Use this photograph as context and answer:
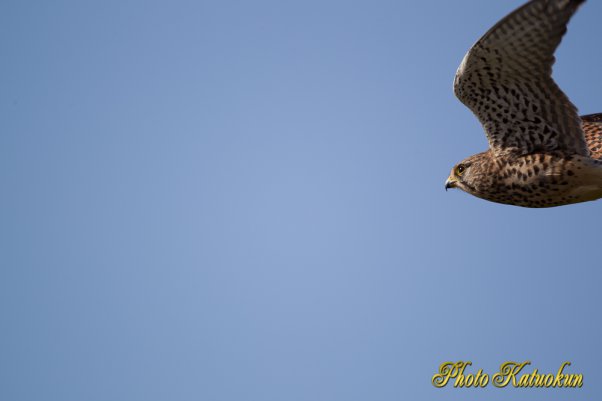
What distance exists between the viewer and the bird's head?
7223 mm

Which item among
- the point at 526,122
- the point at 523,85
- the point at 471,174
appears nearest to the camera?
the point at 523,85

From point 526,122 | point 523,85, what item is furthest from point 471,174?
point 523,85

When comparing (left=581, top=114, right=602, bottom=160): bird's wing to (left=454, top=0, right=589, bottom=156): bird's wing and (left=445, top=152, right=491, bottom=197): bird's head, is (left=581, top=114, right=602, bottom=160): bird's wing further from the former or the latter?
(left=445, top=152, right=491, bottom=197): bird's head

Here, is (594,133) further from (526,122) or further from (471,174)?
(471,174)

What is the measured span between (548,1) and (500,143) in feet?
6.12

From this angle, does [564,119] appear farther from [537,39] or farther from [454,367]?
[454,367]

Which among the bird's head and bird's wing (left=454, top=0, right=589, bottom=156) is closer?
bird's wing (left=454, top=0, right=589, bottom=156)

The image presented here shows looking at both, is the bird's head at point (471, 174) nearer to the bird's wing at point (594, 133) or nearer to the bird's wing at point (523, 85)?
the bird's wing at point (523, 85)

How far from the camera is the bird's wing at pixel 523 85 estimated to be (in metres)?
5.75

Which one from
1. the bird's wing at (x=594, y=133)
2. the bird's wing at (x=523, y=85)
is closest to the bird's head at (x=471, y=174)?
the bird's wing at (x=523, y=85)

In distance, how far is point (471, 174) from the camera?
736 cm

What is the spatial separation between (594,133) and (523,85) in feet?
4.04

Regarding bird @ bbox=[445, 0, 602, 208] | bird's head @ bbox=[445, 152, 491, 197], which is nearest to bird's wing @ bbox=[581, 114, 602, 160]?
bird @ bbox=[445, 0, 602, 208]

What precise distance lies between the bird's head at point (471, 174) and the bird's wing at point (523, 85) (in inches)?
8.8
